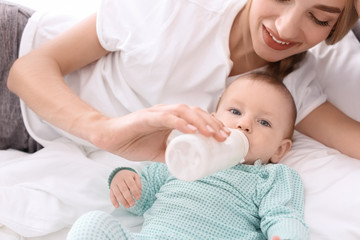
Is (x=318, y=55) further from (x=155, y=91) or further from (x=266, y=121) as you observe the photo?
(x=155, y=91)

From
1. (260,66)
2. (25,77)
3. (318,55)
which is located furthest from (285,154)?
(25,77)

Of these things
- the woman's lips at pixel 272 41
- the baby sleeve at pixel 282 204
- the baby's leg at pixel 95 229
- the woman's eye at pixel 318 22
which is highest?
the woman's eye at pixel 318 22

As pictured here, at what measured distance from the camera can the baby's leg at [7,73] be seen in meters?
1.54

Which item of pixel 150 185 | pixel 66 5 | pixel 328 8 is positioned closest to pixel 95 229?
pixel 150 185

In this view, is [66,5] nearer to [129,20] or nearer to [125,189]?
[129,20]

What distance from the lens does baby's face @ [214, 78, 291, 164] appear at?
4.48 ft

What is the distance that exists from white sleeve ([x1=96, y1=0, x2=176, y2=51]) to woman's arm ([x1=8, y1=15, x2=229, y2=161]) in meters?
0.05

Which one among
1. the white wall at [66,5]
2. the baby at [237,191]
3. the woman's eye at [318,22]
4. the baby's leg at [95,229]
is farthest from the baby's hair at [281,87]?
the white wall at [66,5]

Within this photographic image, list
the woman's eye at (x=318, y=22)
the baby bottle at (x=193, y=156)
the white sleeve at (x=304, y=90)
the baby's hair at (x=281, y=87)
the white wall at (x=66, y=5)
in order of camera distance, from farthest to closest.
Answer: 1. the white wall at (x=66, y=5)
2. the white sleeve at (x=304, y=90)
3. the baby's hair at (x=281, y=87)
4. the woman's eye at (x=318, y=22)
5. the baby bottle at (x=193, y=156)

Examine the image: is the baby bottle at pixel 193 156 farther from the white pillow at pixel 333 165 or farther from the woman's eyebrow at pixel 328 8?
the woman's eyebrow at pixel 328 8

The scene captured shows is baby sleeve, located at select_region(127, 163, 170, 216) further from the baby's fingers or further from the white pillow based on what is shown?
the white pillow

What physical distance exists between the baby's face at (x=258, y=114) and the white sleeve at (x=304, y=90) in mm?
161

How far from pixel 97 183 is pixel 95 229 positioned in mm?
409

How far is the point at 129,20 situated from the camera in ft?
4.92
